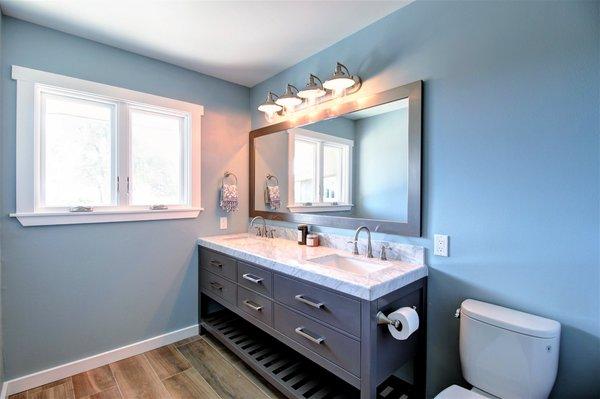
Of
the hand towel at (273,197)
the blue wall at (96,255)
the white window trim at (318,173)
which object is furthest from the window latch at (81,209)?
the white window trim at (318,173)

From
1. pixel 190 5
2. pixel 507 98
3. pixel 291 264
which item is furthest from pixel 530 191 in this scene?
pixel 190 5

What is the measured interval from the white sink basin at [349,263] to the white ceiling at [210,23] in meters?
1.58

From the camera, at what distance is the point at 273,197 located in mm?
2795

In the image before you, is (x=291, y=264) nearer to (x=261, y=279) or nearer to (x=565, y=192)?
(x=261, y=279)

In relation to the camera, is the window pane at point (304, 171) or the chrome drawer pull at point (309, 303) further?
the window pane at point (304, 171)

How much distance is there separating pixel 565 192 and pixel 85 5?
2.75 m

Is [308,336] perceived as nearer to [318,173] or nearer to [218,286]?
[218,286]

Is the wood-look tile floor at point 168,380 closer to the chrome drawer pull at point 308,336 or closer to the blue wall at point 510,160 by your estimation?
the chrome drawer pull at point 308,336

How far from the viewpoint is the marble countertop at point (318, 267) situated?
1.38 meters

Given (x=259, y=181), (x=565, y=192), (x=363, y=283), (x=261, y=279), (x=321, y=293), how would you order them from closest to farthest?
(x=565, y=192)
(x=363, y=283)
(x=321, y=293)
(x=261, y=279)
(x=259, y=181)

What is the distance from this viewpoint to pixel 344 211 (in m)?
2.13

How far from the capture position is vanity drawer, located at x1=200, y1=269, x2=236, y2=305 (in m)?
2.26

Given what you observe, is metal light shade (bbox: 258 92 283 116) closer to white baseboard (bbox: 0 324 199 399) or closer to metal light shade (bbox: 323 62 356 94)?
metal light shade (bbox: 323 62 356 94)

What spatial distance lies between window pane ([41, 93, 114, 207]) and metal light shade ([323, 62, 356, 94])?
67.5 inches
